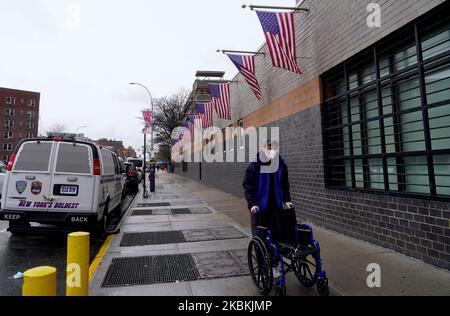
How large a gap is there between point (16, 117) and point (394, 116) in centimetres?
8298

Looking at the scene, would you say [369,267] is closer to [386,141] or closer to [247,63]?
[386,141]

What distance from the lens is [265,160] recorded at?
14.1ft

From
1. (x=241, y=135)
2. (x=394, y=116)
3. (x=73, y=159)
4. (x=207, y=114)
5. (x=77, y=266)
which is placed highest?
(x=207, y=114)

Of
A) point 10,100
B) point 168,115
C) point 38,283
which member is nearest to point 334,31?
point 38,283

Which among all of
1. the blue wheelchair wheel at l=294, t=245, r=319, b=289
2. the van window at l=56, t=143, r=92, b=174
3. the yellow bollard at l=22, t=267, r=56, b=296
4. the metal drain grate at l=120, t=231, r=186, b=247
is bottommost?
the metal drain grate at l=120, t=231, r=186, b=247

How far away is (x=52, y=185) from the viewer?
6.18m

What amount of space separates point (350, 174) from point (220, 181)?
41.5 feet

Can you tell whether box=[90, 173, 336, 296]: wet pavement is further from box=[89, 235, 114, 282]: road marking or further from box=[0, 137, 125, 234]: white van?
box=[0, 137, 125, 234]: white van

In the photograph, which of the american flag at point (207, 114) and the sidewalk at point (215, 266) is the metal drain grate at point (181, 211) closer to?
the sidewalk at point (215, 266)

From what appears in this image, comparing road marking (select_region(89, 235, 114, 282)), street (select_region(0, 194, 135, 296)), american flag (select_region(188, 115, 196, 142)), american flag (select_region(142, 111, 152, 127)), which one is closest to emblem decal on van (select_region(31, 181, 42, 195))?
street (select_region(0, 194, 135, 296))

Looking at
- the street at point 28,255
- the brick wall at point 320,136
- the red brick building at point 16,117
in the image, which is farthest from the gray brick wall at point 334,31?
the red brick building at point 16,117

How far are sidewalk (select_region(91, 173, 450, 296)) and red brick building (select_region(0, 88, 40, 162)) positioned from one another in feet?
246

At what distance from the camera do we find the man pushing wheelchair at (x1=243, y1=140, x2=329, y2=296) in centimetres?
351

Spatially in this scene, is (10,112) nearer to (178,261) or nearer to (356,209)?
(178,261)
